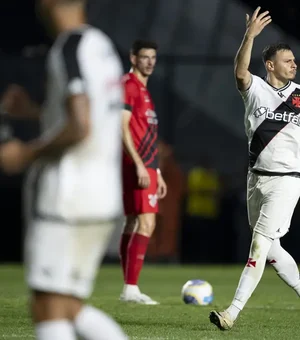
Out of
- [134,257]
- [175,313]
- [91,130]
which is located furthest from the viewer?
[134,257]

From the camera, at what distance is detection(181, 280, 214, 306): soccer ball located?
29.7 feet

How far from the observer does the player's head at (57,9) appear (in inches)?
152

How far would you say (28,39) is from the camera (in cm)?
2073

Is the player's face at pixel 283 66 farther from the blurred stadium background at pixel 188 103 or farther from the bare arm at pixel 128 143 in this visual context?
the blurred stadium background at pixel 188 103

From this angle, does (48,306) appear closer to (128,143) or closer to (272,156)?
(272,156)

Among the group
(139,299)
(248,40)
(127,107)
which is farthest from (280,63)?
(139,299)

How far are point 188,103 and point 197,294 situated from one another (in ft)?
34.7

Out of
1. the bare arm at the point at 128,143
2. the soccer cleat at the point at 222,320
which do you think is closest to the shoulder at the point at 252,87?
the soccer cleat at the point at 222,320

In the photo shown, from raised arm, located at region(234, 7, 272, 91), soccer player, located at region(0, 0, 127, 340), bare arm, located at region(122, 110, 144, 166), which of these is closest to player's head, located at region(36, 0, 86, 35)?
soccer player, located at region(0, 0, 127, 340)

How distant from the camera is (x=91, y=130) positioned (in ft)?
12.6

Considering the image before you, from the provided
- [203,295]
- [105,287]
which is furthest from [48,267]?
[105,287]

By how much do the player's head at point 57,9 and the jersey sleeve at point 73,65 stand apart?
0.29 feet

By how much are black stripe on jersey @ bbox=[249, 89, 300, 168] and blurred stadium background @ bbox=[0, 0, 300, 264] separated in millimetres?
10080

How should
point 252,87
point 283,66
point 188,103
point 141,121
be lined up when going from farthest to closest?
point 188,103 < point 141,121 < point 283,66 < point 252,87
